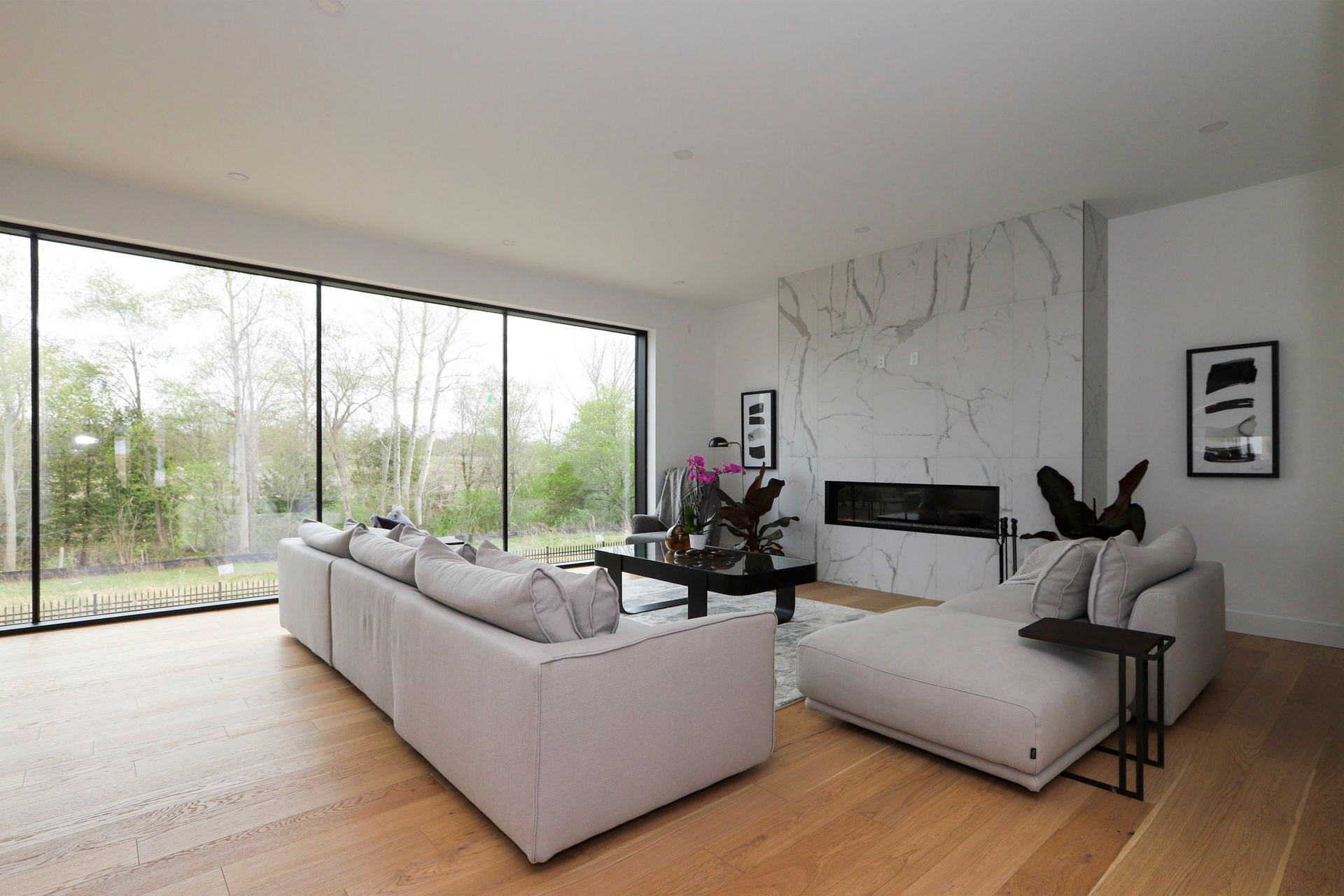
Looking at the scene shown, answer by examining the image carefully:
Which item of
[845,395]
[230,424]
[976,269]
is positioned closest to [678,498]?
[845,395]

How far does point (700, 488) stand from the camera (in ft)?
21.6

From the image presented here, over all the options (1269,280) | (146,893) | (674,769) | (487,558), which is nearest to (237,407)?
(487,558)

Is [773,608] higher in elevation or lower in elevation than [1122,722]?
lower

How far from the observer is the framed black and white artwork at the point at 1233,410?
405 centimetres

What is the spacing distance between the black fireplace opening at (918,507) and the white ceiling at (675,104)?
2.04 m

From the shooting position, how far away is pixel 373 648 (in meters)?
2.77

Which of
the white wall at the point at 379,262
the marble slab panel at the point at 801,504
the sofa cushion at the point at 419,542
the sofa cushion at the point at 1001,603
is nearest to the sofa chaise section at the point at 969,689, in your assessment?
the sofa cushion at the point at 1001,603

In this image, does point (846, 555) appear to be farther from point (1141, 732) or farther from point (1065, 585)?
point (1141, 732)

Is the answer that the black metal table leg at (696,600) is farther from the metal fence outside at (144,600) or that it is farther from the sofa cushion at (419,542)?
the metal fence outside at (144,600)

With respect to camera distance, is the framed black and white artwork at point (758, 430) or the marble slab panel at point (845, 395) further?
the framed black and white artwork at point (758, 430)

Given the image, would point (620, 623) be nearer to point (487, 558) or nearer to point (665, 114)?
point (487, 558)

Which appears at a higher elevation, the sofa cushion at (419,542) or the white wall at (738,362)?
the white wall at (738,362)

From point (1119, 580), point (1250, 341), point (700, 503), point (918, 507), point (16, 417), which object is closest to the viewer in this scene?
point (1119, 580)

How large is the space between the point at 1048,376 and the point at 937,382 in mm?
801
